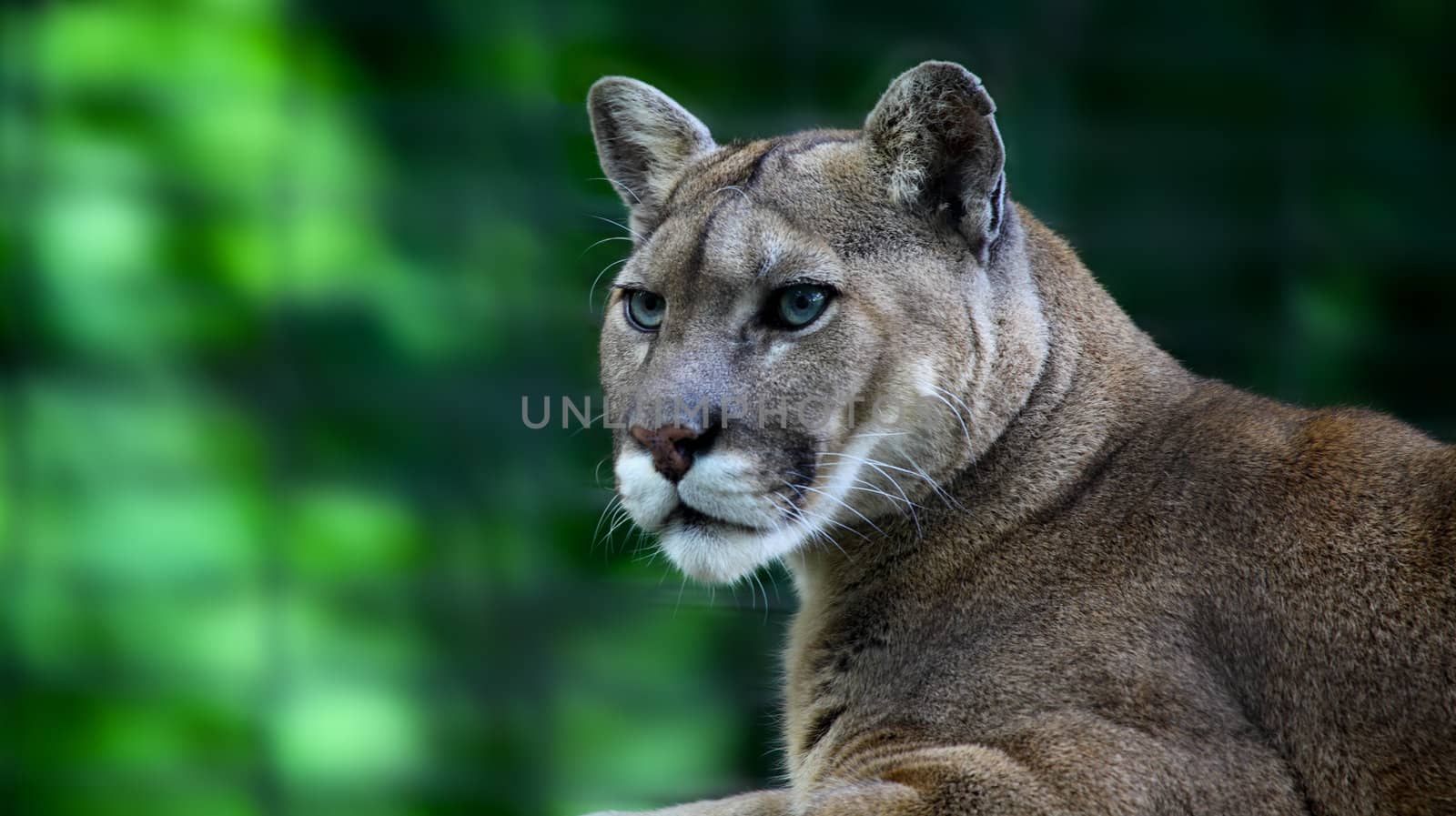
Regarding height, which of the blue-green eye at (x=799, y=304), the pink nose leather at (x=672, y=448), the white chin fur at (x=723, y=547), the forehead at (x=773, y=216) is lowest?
the white chin fur at (x=723, y=547)

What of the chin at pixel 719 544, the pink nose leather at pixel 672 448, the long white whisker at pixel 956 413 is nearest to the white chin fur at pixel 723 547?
the chin at pixel 719 544

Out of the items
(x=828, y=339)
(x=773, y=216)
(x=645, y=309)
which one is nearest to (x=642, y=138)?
(x=645, y=309)

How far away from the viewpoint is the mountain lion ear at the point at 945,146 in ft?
9.67

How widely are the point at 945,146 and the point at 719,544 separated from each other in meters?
0.96

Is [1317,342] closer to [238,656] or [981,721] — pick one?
[981,721]

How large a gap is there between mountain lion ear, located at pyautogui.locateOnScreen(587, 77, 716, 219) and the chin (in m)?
0.98

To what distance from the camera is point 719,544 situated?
2.86 m

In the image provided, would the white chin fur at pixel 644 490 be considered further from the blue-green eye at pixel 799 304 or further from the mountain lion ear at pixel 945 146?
the mountain lion ear at pixel 945 146

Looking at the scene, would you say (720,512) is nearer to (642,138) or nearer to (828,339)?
(828,339)

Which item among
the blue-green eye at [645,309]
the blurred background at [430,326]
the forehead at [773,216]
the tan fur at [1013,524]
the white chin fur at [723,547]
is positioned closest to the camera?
the tan fur at [1013,524]

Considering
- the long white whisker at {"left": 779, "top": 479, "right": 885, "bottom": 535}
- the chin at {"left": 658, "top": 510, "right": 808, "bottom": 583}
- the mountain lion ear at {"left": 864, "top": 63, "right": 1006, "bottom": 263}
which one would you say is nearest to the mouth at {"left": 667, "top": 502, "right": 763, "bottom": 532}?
the chin at {"left": 658, "top": 510, "right": 808, "bottom": 583}

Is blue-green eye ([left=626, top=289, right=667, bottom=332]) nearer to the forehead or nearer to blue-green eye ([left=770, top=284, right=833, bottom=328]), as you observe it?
the forehead

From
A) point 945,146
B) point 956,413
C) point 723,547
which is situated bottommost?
point 723,547

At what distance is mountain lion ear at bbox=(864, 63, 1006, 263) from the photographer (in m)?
2.95
